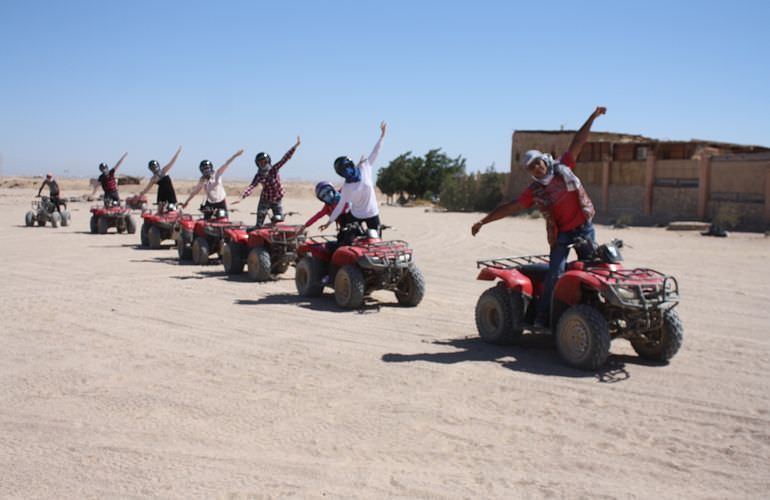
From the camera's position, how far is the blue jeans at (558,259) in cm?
763

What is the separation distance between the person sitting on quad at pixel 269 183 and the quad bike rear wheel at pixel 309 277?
264 centimetres

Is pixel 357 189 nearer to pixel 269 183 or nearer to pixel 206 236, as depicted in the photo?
pixel 269 183

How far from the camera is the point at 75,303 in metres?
11.0

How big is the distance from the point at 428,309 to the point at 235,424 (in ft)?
17.7

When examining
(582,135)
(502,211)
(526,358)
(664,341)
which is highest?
(582,135)

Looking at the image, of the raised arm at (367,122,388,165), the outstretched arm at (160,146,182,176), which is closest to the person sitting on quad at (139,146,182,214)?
the outstretched arm at (160,146,182,176)

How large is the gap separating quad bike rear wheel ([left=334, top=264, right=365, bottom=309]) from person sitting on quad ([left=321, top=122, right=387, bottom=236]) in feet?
2.38

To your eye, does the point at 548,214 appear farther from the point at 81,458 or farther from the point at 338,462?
the point at 81,458

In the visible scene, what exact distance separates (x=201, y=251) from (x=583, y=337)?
1030 cm

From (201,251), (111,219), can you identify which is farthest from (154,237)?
(111,219)

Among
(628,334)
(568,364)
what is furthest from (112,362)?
(628,334)

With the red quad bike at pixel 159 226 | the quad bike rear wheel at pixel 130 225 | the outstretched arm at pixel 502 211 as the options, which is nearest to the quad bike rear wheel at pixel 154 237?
the red quad bike at pixel 159 226

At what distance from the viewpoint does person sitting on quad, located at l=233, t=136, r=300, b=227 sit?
14.2 meters

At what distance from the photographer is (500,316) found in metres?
8.21
